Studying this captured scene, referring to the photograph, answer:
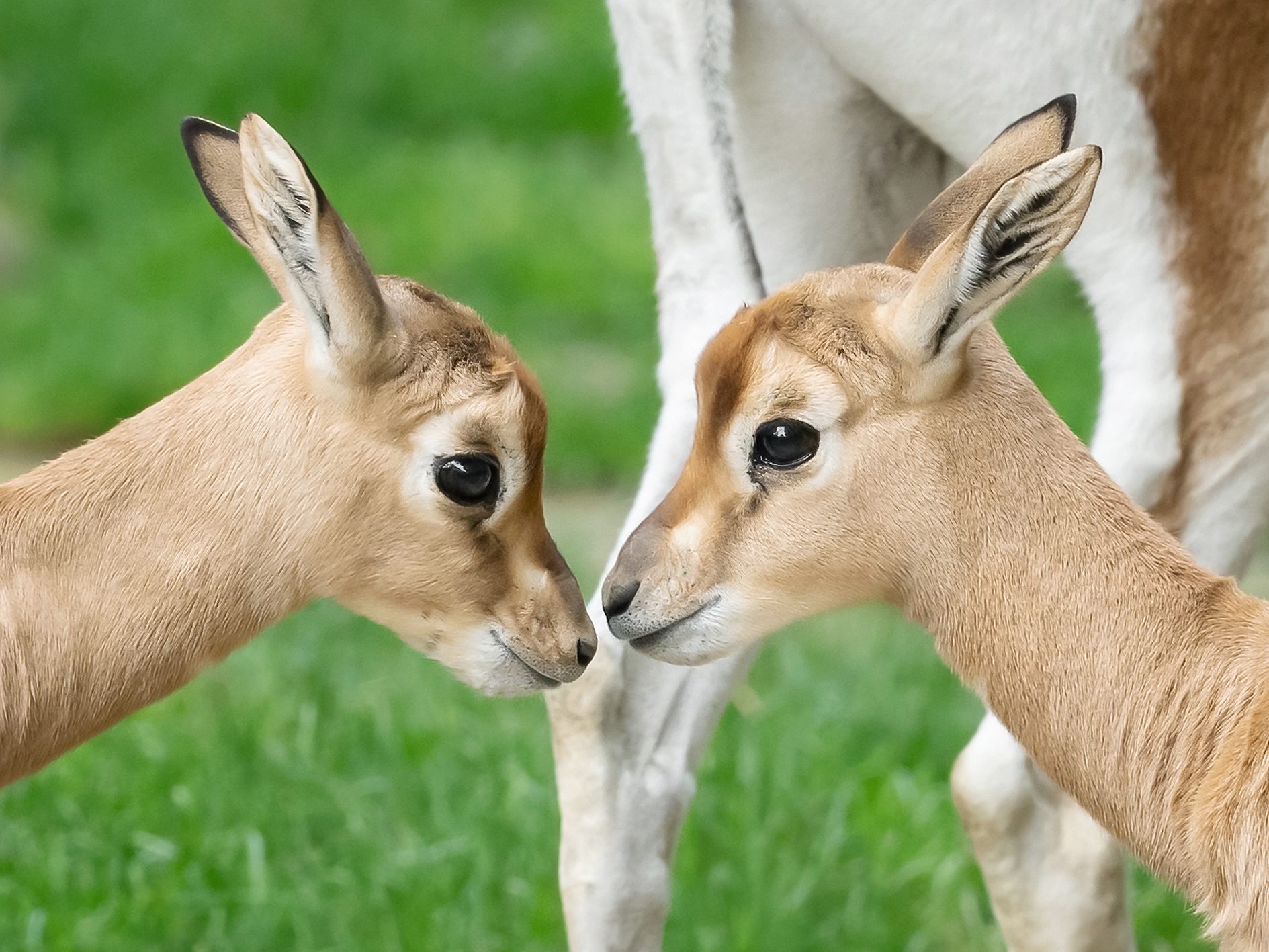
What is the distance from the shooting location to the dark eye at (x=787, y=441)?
284 cm

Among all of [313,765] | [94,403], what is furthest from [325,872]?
[94,403]

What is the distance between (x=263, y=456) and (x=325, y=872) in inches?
55.9

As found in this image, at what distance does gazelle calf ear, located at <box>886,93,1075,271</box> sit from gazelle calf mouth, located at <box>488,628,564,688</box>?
2.67 feet

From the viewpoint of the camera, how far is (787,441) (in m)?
2.84

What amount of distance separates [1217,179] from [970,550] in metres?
0.87

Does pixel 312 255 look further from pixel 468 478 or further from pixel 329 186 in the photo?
pixel 329 186

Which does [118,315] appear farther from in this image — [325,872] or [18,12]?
[325,872]

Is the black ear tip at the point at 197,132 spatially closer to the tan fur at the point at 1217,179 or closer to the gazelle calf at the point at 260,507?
the gazelle calf at the point at 260,507

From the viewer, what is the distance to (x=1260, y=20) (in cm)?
324

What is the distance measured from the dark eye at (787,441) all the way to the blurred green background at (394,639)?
4.44ft

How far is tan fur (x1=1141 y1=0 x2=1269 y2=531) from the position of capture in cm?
324

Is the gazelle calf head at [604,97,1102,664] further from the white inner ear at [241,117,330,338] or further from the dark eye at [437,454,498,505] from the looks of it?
the white inner ear at [241,117,330,338]

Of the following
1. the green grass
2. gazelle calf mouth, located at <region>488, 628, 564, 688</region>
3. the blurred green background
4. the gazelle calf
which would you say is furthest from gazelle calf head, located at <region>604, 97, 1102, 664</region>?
the green grass

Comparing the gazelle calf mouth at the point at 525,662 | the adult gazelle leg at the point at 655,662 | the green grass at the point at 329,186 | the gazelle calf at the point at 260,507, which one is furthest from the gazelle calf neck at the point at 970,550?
the green grass at the point at 329,186
